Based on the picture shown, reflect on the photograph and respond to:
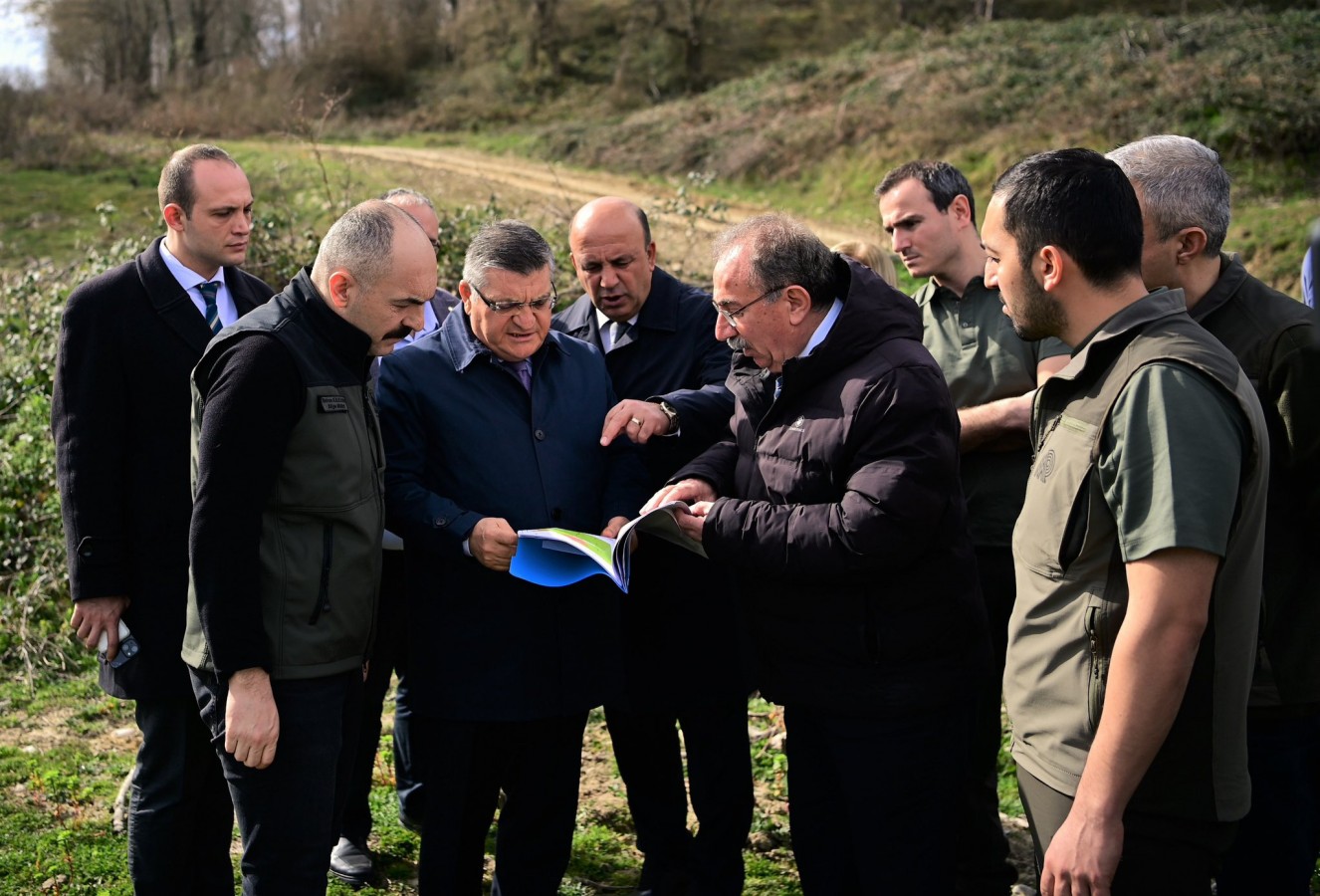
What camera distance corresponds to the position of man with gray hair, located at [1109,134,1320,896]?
8.78 ft

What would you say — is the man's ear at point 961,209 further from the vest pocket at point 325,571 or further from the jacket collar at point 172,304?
the jacket collar at point 172,304

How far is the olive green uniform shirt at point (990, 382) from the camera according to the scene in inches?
147

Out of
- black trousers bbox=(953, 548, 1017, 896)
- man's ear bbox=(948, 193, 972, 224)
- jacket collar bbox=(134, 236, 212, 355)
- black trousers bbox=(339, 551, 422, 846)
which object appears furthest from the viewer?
black trousers bbox=(339, 551, 422, 846)

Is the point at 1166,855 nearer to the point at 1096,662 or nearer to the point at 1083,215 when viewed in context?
the point at 1096,662

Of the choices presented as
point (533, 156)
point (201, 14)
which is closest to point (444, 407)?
point (533, 156)

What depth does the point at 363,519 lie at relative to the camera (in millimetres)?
2979

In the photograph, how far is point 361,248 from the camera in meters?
2.99

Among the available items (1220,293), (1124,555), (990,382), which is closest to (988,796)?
(990,382)

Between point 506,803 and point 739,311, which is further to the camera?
point 506,803

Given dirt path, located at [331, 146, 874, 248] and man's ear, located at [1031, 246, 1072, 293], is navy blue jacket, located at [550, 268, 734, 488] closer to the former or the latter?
man's ear, located at [1031, 246, 1072, 293]

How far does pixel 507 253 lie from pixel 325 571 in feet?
3.62

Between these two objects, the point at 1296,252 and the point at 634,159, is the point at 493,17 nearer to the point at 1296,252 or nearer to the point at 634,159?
the point at 634,159

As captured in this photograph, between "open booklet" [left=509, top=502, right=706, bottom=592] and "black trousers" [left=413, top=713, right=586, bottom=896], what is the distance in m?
0.56

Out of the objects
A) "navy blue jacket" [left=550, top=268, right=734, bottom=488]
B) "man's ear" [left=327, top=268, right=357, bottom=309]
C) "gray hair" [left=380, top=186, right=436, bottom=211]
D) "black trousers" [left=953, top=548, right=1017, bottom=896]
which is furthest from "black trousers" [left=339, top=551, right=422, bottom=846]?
"black trousers" [left=953, top=548, right=1017, bottom=896]
